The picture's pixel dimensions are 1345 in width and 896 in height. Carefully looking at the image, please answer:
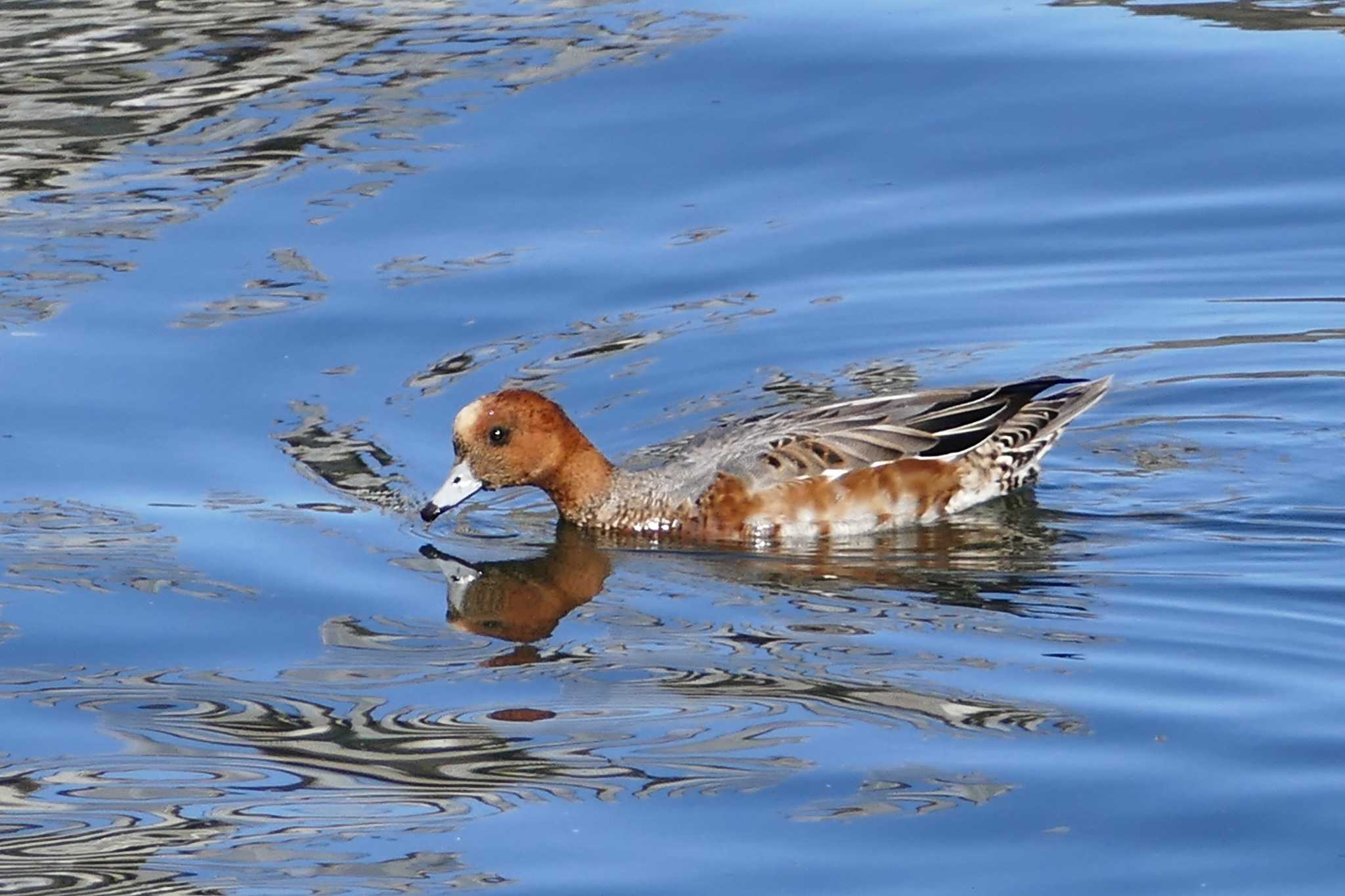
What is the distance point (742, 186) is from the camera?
12.2 meters

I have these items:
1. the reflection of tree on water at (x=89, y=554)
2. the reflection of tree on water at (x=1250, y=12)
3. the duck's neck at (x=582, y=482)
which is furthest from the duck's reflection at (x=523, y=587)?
the reflection of tree on water at (x=1250, y=12)

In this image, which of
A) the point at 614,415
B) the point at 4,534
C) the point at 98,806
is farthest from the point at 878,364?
the point at 98,806

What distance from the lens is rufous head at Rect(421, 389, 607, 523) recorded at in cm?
876

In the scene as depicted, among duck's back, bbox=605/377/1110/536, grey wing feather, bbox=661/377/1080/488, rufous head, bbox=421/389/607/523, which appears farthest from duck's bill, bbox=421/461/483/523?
grey wing feather, bbox=661/377/1080/488

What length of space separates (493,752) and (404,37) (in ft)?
A: 28.7

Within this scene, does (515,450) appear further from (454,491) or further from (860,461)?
(860,461)

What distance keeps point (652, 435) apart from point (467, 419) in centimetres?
117

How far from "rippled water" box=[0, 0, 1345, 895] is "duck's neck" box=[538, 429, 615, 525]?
131 mm

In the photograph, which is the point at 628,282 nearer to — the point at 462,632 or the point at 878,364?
A: the point at 878,364

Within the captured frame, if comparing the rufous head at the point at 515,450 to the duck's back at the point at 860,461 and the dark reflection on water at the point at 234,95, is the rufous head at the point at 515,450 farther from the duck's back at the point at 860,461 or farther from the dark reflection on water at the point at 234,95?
the dark reflection on water at the point at 234,95

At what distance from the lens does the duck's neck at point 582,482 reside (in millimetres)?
8914

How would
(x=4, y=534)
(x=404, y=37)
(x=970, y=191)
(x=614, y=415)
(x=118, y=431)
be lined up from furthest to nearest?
1. (x=404, y=37)
2. (x=970, y=191)
3. (x=614, y=415)
4. (x=118, y=431)
5. (x=4, y=534)

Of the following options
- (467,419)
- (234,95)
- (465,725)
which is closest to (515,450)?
(467,419)

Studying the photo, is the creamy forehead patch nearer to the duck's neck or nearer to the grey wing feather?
the duck's neck
